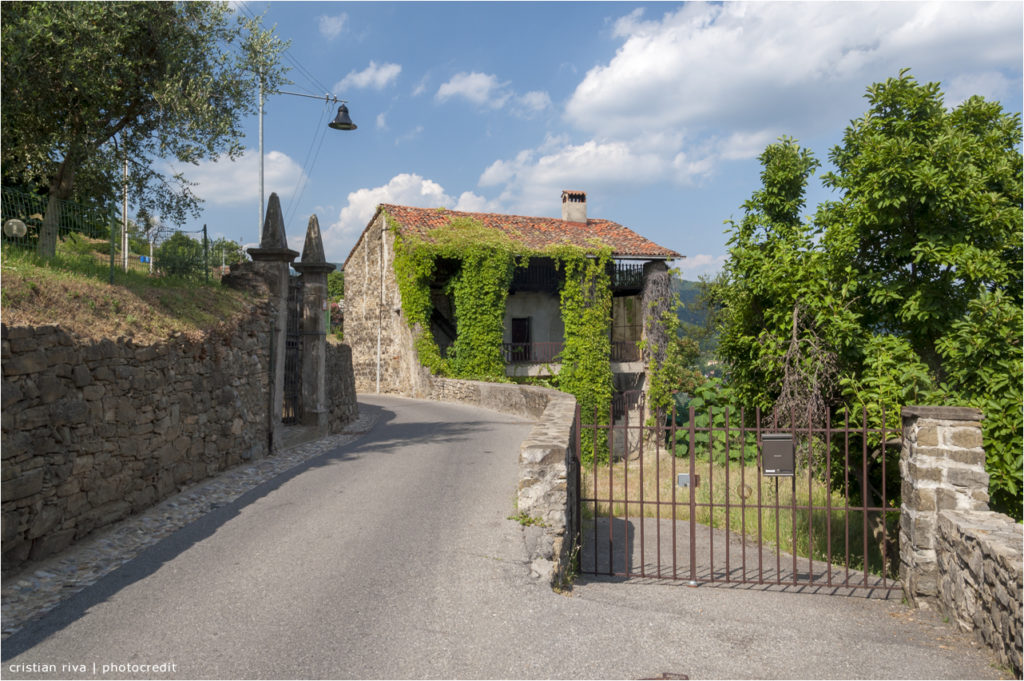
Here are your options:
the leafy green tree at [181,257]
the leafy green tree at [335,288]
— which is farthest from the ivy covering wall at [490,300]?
the leafy green tree at [335,288]

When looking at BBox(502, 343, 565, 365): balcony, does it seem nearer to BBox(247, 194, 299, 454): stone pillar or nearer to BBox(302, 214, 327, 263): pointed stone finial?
BBox(302, 214, 327, 263): pointed stone finial

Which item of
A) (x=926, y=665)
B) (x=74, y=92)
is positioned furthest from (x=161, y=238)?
(x=926, y=665)

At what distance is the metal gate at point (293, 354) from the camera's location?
14.5 meters

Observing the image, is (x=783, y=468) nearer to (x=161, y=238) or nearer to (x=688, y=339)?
(x=161, y=238)

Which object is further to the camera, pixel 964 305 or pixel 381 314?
pixel 381 314

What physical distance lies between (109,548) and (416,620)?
3703mm

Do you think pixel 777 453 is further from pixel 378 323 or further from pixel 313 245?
pixel 378 323

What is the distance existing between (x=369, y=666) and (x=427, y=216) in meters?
23.6

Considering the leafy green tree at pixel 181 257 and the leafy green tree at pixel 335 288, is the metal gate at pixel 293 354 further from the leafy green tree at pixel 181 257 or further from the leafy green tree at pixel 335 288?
the leafy green tree at pixel 335 288

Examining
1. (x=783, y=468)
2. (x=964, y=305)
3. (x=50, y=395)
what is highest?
(x=964, y=305)

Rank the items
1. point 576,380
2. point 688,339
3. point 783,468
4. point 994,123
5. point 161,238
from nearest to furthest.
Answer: point 783,468 < point 994,123 < point 161,238 < point 576,380 < point 688,339

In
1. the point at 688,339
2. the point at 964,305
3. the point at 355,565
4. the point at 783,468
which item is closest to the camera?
the point at 355,565

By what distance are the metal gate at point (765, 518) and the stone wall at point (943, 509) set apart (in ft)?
1.09

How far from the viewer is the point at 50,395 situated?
6523 millimetres
